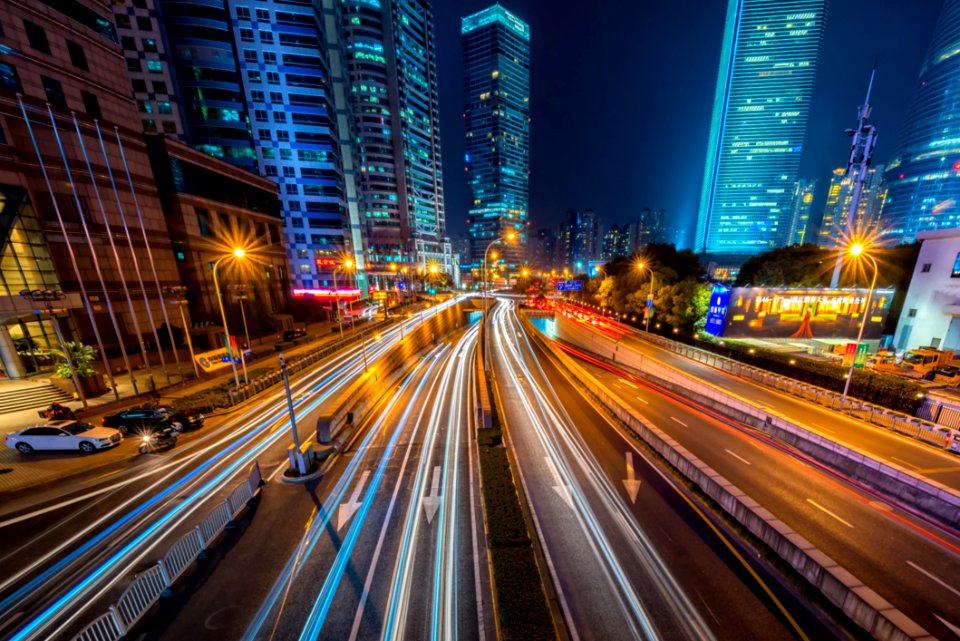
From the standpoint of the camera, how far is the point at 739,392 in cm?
2448

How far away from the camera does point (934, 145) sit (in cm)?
10969

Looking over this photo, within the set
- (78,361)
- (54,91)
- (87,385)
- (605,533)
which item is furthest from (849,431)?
(54,91)

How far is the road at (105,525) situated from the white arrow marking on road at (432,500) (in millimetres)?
8869

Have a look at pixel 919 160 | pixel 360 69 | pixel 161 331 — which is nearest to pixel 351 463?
pixel 161 331

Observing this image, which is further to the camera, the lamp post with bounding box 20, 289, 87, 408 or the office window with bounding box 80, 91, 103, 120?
the office window with bounding box 80, 91, 103, 120

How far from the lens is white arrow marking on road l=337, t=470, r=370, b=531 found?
468 inches

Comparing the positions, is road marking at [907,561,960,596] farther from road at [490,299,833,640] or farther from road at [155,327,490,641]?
road at [155,327,490,641]

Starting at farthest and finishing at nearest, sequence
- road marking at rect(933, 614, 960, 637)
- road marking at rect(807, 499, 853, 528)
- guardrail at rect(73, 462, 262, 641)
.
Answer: road marking at rect(807, 499, 853, 528) → road marking at rect(933, 614, 960, 637) → guardrail at rect(73, 462, 262, 641)

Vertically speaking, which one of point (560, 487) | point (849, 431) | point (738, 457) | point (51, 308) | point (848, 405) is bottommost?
point (849, 431)

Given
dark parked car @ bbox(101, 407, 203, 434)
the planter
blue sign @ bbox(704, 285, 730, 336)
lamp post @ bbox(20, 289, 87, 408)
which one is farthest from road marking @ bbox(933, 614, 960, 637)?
the planter

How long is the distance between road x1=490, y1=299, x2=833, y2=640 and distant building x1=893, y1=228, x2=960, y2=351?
132 ft

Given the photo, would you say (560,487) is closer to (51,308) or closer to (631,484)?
(631,484)

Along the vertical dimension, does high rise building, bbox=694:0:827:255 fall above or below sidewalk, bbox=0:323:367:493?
above

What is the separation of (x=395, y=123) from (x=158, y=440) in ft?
374
